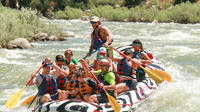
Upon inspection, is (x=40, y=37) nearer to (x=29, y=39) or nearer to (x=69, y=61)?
(x=29, y=39)

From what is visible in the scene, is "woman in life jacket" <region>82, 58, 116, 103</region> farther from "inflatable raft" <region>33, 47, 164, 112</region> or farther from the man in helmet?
the man in helmet

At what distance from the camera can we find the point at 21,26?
13.3m

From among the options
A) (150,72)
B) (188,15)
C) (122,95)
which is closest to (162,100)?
(150,72)

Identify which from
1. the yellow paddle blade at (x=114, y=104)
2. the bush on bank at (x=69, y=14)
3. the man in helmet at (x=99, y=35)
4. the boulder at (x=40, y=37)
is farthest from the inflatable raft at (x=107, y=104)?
the bush on bank at (x=69, y=14)

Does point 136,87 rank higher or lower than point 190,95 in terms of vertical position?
higher

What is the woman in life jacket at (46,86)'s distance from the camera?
4.42m

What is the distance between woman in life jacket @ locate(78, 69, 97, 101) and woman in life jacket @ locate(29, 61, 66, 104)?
291 mm

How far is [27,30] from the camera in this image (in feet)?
45.4

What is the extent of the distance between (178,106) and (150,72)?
102 cm

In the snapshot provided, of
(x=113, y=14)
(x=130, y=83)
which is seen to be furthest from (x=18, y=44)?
(x=113, y=14)

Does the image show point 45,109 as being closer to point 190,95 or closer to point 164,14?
point 190,95

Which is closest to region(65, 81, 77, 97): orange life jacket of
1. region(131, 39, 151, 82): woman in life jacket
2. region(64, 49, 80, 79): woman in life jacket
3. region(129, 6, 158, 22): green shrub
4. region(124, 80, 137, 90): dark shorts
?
region(64, 49, 80, 79): woman in life jacket

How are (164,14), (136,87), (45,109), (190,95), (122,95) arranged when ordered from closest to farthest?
(45,109)
(122,95)
(136,87)
(190,95)
(164,14)

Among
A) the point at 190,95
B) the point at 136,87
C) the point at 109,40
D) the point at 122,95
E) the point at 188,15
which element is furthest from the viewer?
the point at 188,15
